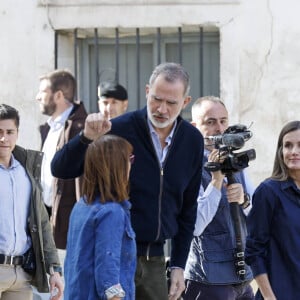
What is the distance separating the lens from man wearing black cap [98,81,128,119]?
9188 mm

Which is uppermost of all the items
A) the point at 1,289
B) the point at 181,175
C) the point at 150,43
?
the point at 150,43

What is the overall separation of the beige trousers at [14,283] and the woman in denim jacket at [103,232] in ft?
3.51

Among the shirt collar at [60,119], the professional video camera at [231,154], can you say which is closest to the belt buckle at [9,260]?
the professional video camera at [231,154]

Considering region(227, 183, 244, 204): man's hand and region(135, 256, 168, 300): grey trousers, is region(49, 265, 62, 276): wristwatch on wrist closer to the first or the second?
region(135, 256, 168, 300): grey trousers

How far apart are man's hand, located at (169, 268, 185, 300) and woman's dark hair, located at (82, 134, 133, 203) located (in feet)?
2.60

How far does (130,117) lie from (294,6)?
4.05 metres

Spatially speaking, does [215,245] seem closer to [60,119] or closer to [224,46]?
[60,119]

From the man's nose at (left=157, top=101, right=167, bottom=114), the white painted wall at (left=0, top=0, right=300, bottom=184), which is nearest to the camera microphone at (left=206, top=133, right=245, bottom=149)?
the man's nose at (left=157, top=101, right=167, bottom=114)

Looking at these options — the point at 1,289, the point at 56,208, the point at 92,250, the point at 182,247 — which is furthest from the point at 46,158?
the point at 92,250

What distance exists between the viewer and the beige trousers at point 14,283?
6820 millimetres

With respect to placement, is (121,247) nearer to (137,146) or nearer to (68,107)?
(137,146)

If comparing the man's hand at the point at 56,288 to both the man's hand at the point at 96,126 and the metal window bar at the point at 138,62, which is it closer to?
the man's hand at the point at 96,126

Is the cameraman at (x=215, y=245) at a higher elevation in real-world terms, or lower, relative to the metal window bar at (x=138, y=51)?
lower

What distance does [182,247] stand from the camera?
6.43 m
